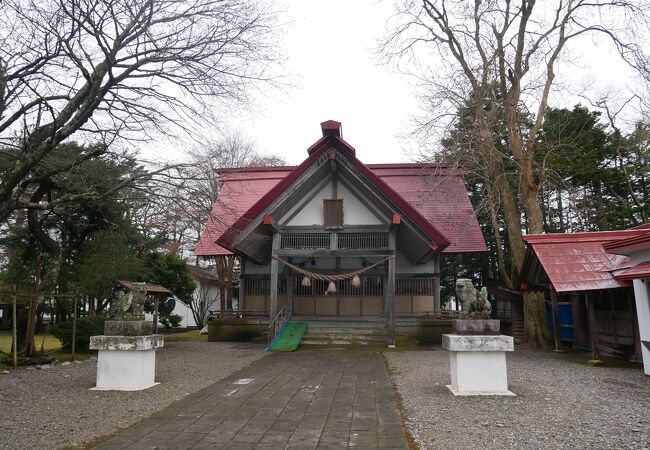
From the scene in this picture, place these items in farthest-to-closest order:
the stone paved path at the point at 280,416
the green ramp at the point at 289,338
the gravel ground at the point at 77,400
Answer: the green ramp at the point at 289,338 → the gravel ground at the point at 77,400 → the stone paved path at the point at 280,416

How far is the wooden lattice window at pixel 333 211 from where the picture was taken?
1555cm

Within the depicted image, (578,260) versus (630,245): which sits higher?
(630,245)

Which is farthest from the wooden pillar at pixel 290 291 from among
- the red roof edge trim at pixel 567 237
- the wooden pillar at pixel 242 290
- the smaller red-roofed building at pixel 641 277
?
the smaller red-roofed building at pixel 641 277

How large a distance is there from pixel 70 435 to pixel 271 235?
11180 millimetres

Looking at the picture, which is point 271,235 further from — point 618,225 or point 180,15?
point 618,225

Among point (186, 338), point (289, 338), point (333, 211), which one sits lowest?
point (186, 338)

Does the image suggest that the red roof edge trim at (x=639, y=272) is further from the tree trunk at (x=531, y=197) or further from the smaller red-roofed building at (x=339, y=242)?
the smaller red-roofed building at (x=339, y=242)

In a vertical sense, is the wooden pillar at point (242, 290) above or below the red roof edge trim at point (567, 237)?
below

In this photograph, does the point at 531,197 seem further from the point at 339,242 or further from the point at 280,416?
the point at 280,416

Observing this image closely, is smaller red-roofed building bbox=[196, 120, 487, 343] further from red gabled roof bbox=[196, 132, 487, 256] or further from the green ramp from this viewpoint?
the green ramp

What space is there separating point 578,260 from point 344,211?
7.51 meters

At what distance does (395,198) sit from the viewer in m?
14.0

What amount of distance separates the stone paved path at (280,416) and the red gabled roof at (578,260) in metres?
5.21

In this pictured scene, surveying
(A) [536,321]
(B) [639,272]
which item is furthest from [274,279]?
(B) [639,272]
